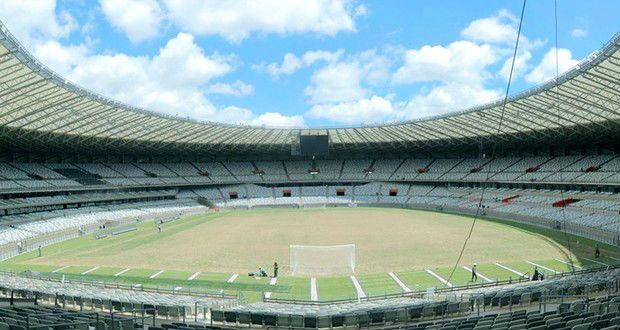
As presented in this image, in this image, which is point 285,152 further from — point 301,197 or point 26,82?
point 26,82

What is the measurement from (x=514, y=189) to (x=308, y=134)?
3263 centimetres

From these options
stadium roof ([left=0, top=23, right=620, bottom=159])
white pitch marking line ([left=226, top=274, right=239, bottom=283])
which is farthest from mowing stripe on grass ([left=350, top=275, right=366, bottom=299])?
stadium roof ([left=0, top=23, right=620, bottom=159])

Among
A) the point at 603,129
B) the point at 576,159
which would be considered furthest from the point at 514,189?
the point at 603,129

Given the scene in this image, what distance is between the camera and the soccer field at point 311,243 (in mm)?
27562

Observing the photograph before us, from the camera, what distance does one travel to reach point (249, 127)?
224 feet

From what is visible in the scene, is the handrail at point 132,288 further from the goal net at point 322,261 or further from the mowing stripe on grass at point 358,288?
the goal net at point 322,261

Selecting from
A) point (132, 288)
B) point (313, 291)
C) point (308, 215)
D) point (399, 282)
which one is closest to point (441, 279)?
point (399, 282)

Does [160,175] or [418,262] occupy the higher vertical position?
[160,175]

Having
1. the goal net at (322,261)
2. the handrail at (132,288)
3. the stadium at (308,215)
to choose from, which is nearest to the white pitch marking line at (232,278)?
the stadium at (308,215)

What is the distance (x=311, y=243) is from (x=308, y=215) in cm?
2553

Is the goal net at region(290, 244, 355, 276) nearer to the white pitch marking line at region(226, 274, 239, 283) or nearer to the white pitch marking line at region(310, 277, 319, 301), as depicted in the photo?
the white pitch marking line at region(310, 277, 319, 301)

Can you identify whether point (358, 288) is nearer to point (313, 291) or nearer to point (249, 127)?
point (313, 291)

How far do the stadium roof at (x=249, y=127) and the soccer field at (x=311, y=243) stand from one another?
12.6 metres

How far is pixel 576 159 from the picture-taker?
2586 inches
